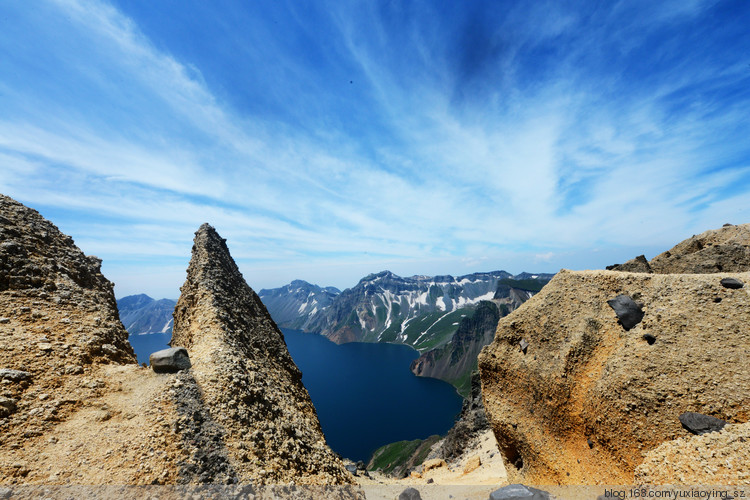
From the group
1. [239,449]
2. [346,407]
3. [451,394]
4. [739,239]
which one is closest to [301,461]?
[239,449]

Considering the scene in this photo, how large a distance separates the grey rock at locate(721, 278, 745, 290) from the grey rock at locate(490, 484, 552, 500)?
50.0 ft

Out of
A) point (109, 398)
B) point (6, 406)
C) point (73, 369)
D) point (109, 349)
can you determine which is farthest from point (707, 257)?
point (6, 406)

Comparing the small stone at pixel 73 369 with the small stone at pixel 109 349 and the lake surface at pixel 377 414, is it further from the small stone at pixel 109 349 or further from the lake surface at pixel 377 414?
the lake surface at pixel 377 414

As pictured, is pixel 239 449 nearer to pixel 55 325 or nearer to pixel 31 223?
pixel 55 325

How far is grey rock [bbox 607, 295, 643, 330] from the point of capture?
1727 cm

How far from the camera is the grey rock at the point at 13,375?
909cm

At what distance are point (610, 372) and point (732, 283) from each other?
315 inches

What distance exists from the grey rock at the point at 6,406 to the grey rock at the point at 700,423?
25.5 m

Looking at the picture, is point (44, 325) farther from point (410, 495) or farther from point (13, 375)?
point (410, 495)

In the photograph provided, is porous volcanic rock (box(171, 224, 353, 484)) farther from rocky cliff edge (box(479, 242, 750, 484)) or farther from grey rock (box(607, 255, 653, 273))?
grey rock (box(607, 255, 653, 273))

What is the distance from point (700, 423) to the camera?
12.7 metres

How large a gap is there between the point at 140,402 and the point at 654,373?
23675 mm

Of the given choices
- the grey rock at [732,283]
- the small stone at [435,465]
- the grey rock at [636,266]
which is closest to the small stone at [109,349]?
the grey rock at [732,283]

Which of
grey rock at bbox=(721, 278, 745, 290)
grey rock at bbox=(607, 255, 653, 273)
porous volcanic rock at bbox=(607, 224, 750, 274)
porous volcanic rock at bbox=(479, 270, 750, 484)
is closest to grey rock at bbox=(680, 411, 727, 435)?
porous volcanic rock at bbox=(479, 270, 750, 484)
